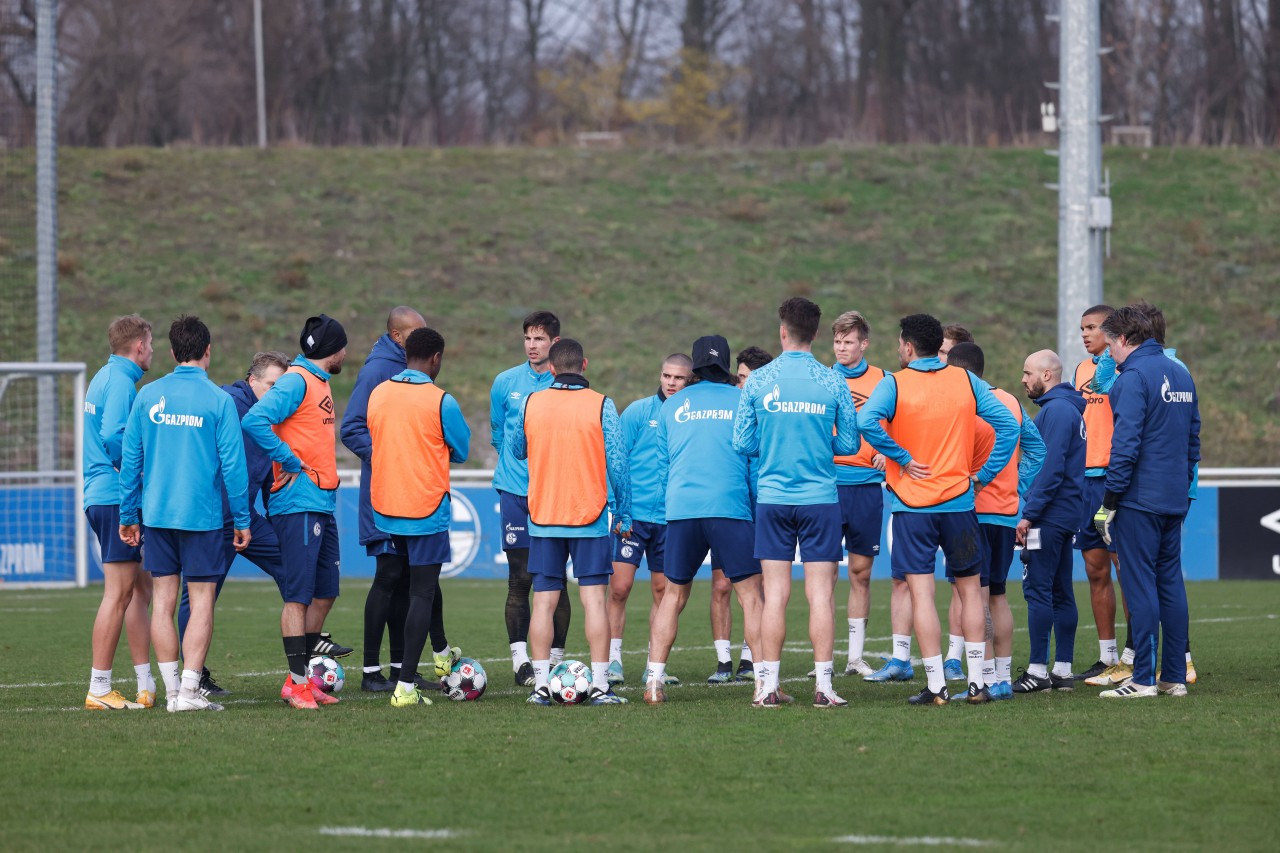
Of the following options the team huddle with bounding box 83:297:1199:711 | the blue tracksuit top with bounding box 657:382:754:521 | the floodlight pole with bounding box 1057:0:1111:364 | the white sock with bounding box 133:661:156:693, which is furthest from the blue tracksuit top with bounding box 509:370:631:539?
the floodlight pole with bounding box 1057:0:1111:364

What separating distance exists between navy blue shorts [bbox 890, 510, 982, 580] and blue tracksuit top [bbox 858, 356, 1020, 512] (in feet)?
0.17

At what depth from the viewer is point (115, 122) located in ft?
143

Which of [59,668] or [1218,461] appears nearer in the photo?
[59,668]

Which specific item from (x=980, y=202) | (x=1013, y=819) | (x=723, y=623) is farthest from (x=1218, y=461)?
(x=1013, y=819)

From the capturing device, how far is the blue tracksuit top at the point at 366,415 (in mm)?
9273

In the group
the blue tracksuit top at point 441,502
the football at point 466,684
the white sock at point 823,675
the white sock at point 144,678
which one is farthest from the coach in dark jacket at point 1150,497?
the white sock at point 144,678

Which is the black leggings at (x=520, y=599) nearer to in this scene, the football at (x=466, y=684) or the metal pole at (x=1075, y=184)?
the football at (x=466, y=684)

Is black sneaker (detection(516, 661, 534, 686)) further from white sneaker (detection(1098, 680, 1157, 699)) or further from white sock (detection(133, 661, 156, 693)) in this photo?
white sneaker (detection(1098, 680, 1157, 699))

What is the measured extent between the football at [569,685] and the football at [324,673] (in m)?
1.33

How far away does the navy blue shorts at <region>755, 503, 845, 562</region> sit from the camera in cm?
841

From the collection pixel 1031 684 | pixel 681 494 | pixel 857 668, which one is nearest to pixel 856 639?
pixel 857 668

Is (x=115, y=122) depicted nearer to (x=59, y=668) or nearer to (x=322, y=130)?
(x=322, y=130)

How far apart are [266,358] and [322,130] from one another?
131 feet

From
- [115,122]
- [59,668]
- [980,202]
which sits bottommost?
[59,668]
